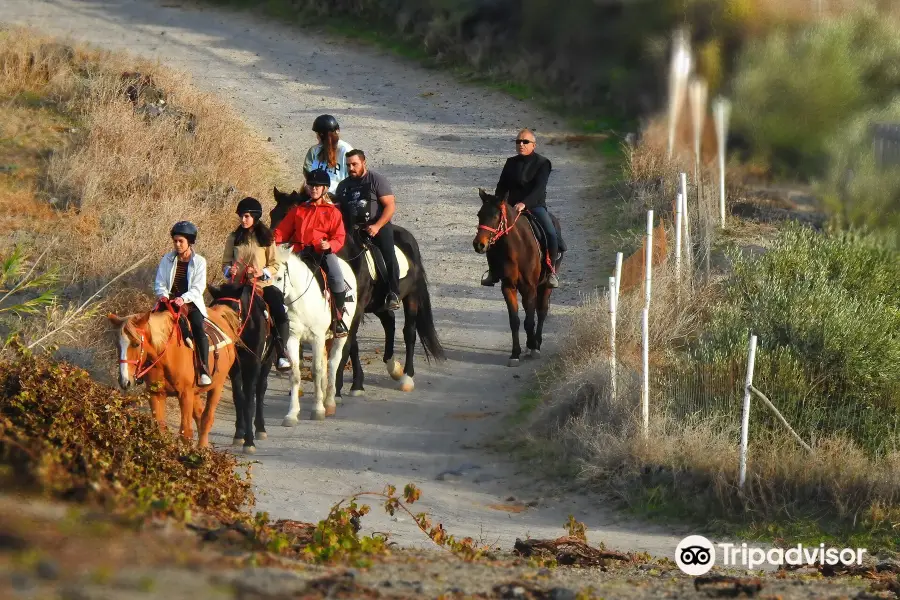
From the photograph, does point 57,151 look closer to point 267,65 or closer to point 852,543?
point 267,65

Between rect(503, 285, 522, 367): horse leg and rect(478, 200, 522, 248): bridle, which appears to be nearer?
rect(478, 200, 522, 248): bridle

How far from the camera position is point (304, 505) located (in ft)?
39.1

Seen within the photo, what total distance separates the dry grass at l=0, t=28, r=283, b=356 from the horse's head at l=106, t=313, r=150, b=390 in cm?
328

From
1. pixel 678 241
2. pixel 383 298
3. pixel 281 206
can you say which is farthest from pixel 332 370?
pixel 678 241

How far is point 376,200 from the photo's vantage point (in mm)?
15273

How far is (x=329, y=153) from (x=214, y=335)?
3.48 meters

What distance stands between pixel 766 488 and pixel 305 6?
2334 centimetres

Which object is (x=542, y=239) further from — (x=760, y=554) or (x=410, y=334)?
(x=760, y=554)

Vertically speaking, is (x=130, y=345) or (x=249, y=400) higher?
(x=130, y=345)

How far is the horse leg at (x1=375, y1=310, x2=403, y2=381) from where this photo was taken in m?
15.9

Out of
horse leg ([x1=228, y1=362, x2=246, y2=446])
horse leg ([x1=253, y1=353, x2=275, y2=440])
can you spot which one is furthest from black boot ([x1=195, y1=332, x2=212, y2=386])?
horse leg ([x1=253, y1=353, x2=275, y2=440])

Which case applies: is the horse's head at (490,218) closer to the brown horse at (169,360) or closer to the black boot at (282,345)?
the black boot at (282,345)

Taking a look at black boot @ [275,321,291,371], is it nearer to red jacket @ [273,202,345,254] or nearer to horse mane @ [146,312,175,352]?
red jacket @ [273,202,345,254]

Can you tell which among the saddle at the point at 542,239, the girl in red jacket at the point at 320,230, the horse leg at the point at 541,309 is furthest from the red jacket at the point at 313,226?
the horse leg at the point at 541,309
